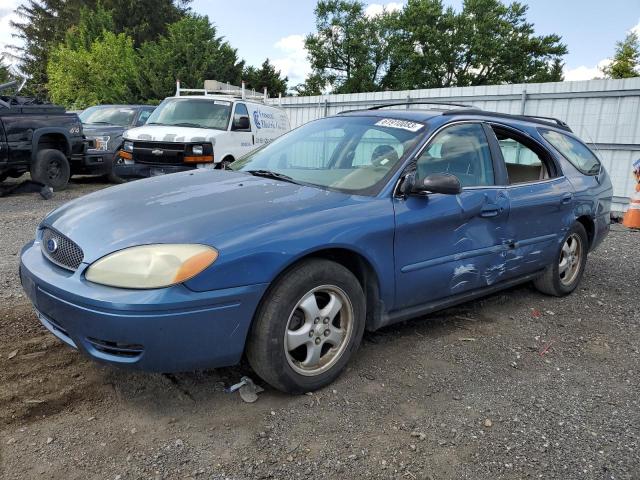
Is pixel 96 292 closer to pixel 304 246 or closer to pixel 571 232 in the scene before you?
pixel 304 246

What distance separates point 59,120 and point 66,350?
795 centimetres

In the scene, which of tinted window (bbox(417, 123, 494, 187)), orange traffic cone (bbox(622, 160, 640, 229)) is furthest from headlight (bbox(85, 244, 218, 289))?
orange traffic cone (bbox(622, 160, 640, 229))

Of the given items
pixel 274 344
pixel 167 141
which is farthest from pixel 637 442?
pixel 167 141

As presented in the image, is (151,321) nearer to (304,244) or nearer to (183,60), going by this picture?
(304,244)

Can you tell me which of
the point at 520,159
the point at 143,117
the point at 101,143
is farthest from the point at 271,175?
the point at 143,117

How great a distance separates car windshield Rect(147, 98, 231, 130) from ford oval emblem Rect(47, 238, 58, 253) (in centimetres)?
719

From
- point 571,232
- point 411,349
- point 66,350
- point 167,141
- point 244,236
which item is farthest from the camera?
point 167,141

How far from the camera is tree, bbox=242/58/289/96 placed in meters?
39.3

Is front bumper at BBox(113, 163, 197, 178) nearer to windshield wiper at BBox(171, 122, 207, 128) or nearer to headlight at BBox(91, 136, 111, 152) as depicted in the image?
windshield wiper at BBox(171, 122, 207, 128)

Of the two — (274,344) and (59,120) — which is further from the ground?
(59,120)

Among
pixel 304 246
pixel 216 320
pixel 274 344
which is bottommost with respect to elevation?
pixel 274 344

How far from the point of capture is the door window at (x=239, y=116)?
9.97 meters

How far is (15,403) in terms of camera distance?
8.82 feet

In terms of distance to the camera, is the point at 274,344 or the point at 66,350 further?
the point at 66,350
